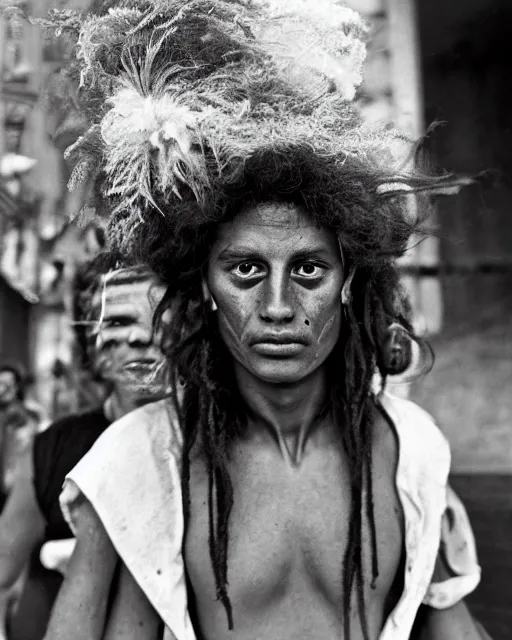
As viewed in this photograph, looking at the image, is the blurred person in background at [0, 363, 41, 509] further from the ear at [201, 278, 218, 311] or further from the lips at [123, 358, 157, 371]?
the ear at [201, 278, 218, 311]

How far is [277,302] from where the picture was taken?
1.31 m

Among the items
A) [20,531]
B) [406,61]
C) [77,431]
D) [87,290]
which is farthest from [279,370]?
[406,61]

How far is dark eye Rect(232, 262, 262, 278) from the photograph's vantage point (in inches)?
53.1

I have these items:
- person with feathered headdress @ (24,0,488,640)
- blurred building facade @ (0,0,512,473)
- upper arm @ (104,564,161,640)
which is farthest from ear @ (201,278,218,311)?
blurred building facade @ (0,0,512,473)

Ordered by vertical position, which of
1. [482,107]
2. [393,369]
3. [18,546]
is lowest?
[18,546]

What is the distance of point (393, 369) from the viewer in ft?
5.12

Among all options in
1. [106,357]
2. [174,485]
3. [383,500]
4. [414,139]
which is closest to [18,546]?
[106,357]

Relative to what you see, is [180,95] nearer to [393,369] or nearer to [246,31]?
[246,31]

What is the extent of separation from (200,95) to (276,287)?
0.33 metres

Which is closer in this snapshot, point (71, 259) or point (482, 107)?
point (71, 259)

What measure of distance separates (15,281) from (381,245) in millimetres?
1998

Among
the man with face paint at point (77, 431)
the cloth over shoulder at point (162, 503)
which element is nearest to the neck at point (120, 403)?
the man with face paint at point (77, 431)

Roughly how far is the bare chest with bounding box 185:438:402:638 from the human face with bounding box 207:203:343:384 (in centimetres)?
20

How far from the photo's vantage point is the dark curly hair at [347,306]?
4.41 ft
